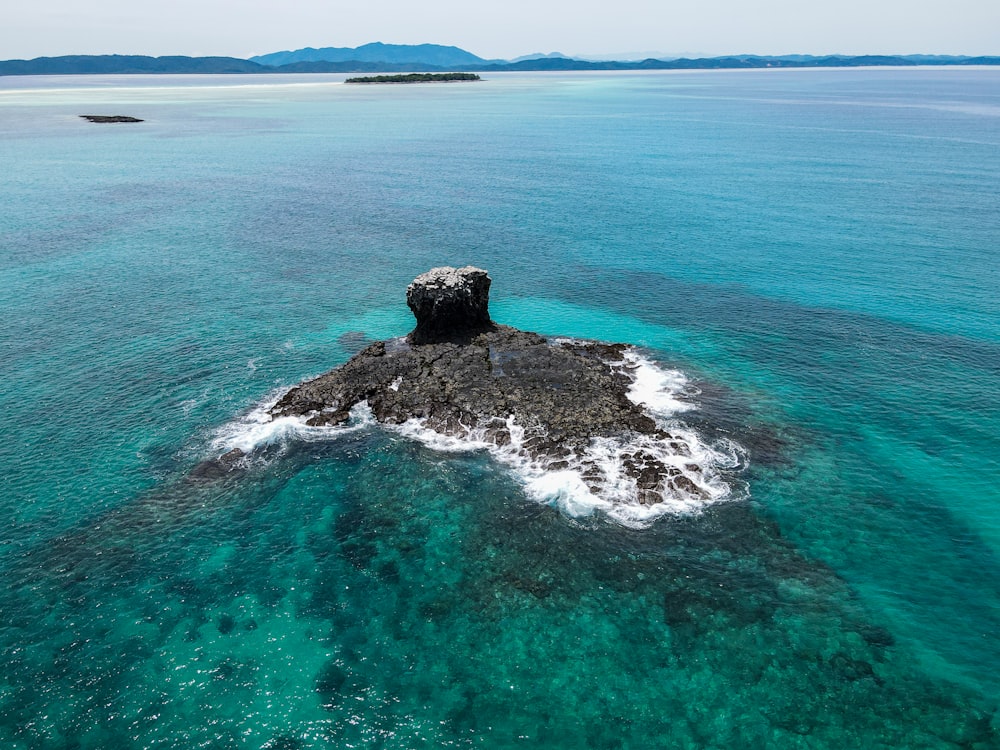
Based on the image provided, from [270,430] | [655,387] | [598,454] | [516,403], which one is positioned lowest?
[655,387]

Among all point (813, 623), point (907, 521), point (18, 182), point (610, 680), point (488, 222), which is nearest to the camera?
point (610, 680)

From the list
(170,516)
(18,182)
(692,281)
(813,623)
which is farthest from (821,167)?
(18,182)

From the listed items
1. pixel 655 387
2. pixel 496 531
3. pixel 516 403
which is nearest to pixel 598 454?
pixel 516 403

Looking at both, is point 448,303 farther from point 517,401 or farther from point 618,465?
point 618,465

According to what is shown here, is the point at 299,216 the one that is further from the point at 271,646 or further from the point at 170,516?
the point at 271,646

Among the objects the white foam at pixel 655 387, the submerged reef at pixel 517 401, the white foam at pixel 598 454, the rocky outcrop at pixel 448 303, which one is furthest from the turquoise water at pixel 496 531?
the rocky outcrop at pixel 448 303

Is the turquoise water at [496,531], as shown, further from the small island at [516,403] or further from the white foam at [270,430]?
the small island at [516,403]
